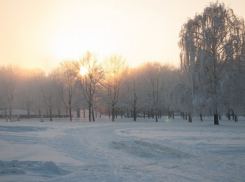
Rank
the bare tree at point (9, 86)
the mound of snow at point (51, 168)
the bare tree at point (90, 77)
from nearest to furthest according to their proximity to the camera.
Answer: the mound of snow at point (51, 168), the bare tree at point (90, 77), the bare tree at point (9, 86)

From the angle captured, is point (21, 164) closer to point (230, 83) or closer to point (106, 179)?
point (106, 179)

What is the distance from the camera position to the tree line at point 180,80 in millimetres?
23750

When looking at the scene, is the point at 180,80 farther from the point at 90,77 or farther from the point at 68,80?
the point at 68,80

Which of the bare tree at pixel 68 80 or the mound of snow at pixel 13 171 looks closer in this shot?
the mound of snow at pixel 13 171

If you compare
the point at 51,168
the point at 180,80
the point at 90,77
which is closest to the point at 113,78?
the point at 90,77

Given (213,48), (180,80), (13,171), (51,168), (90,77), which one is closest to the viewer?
(13,171)

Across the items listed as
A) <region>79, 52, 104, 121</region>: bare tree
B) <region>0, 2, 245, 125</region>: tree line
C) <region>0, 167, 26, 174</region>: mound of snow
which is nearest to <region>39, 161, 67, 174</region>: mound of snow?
<region>0, 167, 26, 174</region>: mound of snow

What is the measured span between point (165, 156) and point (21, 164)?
5.11m

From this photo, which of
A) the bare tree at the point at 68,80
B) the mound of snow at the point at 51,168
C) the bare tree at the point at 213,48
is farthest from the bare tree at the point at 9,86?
the mound of snow at the point at 51,168

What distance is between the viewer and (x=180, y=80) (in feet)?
124

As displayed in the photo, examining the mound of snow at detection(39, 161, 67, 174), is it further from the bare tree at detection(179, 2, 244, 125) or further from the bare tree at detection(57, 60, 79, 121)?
the bare tree at detection(57, 60, 79, 121)

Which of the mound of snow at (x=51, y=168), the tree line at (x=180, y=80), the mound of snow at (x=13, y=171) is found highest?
the tree line at (x=180, y=80)

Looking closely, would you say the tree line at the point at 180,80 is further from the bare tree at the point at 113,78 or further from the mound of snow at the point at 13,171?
the mound of snow at the point at 13,171

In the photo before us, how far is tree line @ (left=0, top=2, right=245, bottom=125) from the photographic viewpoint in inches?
935
